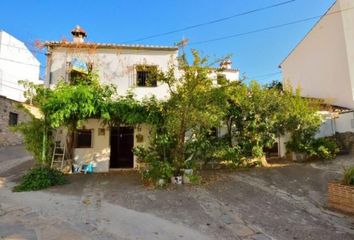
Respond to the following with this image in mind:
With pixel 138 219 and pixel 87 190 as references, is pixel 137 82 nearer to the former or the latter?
pixel 87 190

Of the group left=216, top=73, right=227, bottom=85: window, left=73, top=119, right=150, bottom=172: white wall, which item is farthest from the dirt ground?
left=216, top=73, right=227, bottom=85: window

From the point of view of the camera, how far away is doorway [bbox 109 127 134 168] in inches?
526

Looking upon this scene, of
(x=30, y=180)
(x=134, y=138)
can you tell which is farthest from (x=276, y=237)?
(x=134, y=138)

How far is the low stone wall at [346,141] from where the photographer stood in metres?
13.1

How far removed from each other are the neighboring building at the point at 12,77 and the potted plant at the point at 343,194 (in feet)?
58.5

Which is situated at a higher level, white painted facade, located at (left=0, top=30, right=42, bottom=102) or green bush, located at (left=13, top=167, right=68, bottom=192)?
white painted facade, located at (left=0, top=30, right=42, bottom=102)

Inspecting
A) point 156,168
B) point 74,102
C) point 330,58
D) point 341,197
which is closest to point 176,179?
point 156,168

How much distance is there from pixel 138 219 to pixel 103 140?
7223mm

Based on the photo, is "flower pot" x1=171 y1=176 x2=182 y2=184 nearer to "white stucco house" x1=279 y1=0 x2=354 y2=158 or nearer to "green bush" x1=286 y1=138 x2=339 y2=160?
"green bush" x1=286 y1=138 x2=339 y2=160

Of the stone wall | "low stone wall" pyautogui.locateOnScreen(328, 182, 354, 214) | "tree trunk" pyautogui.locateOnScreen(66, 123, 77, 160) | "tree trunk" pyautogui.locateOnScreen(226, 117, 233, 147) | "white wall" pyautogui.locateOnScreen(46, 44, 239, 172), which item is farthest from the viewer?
the stone wall

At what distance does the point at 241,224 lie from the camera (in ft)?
19.4

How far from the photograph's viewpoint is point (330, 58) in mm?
15969

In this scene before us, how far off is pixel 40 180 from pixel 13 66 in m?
16.2

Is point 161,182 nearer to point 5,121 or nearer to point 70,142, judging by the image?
point 70,142
